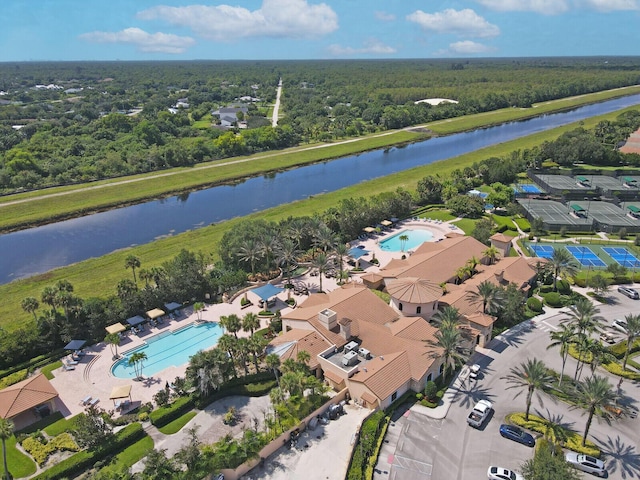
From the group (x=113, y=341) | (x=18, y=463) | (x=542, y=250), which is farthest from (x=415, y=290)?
(x=18, y=463)

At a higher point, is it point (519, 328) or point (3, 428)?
point (3, 428)

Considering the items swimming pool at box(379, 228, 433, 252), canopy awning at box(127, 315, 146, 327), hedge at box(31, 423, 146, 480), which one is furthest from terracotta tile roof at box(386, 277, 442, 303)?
hedge at box(31, 423, 146, 480)

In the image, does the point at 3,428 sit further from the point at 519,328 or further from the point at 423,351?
the point at 519,328

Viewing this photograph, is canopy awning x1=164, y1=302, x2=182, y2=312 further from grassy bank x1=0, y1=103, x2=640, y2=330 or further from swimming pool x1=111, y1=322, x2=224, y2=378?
grassy bank x1=0, y1=103, x2=640, y2=330

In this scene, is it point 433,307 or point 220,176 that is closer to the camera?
point 433,307

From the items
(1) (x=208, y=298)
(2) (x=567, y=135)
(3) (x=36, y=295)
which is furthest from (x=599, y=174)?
(3) (x=36, y=295)

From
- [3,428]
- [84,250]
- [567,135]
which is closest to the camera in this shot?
[3,428]
